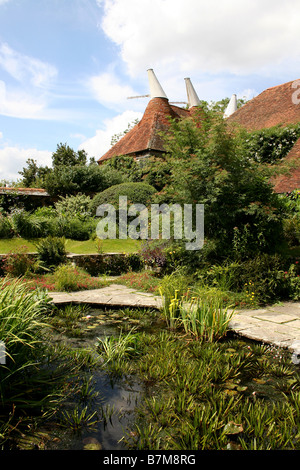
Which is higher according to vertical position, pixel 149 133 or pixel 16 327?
pixel 149 133

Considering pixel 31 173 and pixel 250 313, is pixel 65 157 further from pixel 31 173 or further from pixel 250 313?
pixel 250 313

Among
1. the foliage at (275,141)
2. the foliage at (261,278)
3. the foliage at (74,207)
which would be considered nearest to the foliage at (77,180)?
the foliage at (74,207)

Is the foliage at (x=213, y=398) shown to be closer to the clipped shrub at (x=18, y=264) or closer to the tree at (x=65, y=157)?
the clipped shrub at (x=18, y=264)

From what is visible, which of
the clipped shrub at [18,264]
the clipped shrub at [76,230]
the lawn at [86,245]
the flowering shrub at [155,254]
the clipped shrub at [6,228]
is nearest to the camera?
the clipped shrub at [18,264]

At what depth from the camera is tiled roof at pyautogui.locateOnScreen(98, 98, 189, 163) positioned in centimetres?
2047

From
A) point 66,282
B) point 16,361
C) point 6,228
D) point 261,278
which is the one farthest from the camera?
point 6,228

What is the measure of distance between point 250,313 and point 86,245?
7290 mm

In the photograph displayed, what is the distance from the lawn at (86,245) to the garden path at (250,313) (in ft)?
11.0

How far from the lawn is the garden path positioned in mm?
3342

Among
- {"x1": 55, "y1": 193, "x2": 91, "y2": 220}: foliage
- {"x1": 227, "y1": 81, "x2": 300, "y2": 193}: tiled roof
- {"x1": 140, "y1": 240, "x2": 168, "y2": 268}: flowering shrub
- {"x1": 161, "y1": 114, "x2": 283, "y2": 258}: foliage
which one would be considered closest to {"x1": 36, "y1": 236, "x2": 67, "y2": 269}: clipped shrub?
{"x1": 140, "y1": 240, "x2": 168, "y2": 268}: flowering shrub

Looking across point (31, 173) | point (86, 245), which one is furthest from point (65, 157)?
point (86, 245)

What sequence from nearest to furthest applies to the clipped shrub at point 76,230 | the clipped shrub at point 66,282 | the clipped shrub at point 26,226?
the clipped shrub at point 66,282
the clipped shrub at point 26,226
the clipped shrub at point 76,230

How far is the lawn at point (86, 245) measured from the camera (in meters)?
10.8

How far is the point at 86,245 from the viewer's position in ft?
38.4
